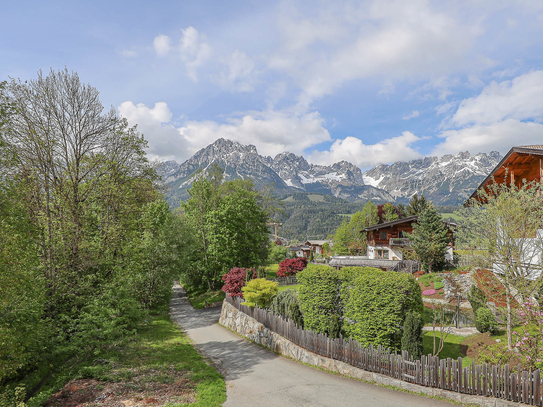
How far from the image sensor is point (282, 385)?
505 inches

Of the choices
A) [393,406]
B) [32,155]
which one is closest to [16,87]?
[32,155]

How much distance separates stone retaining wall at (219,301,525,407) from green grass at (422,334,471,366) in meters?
3.93

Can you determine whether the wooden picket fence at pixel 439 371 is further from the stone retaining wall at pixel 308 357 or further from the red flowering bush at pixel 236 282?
the red flowering bush at pixel 236 282

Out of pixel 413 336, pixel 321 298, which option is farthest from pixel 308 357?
pixel 413 336

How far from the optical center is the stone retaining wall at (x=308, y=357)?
995 centimetres

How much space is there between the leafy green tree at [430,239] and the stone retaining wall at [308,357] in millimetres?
21911

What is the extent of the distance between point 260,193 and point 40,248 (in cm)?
4156

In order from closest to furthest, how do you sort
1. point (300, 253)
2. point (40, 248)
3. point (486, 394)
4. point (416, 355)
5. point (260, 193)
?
point (486, 394) → point (416, 355) → point (40, 248) → point (260, 193) → point (300, 253)

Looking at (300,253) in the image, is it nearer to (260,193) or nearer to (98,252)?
(260,193)

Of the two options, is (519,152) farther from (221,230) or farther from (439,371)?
(221,230)

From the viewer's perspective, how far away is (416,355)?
38.5 feet

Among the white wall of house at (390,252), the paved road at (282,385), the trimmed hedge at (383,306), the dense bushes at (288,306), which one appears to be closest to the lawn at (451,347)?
the trimmed hedge at (383,306)

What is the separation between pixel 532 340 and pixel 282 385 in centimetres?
973

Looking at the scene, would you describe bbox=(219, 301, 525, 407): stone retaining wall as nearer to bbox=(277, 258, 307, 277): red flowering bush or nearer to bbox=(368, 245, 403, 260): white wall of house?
bbox=(277, 258, 307, 277): red flowering bush
